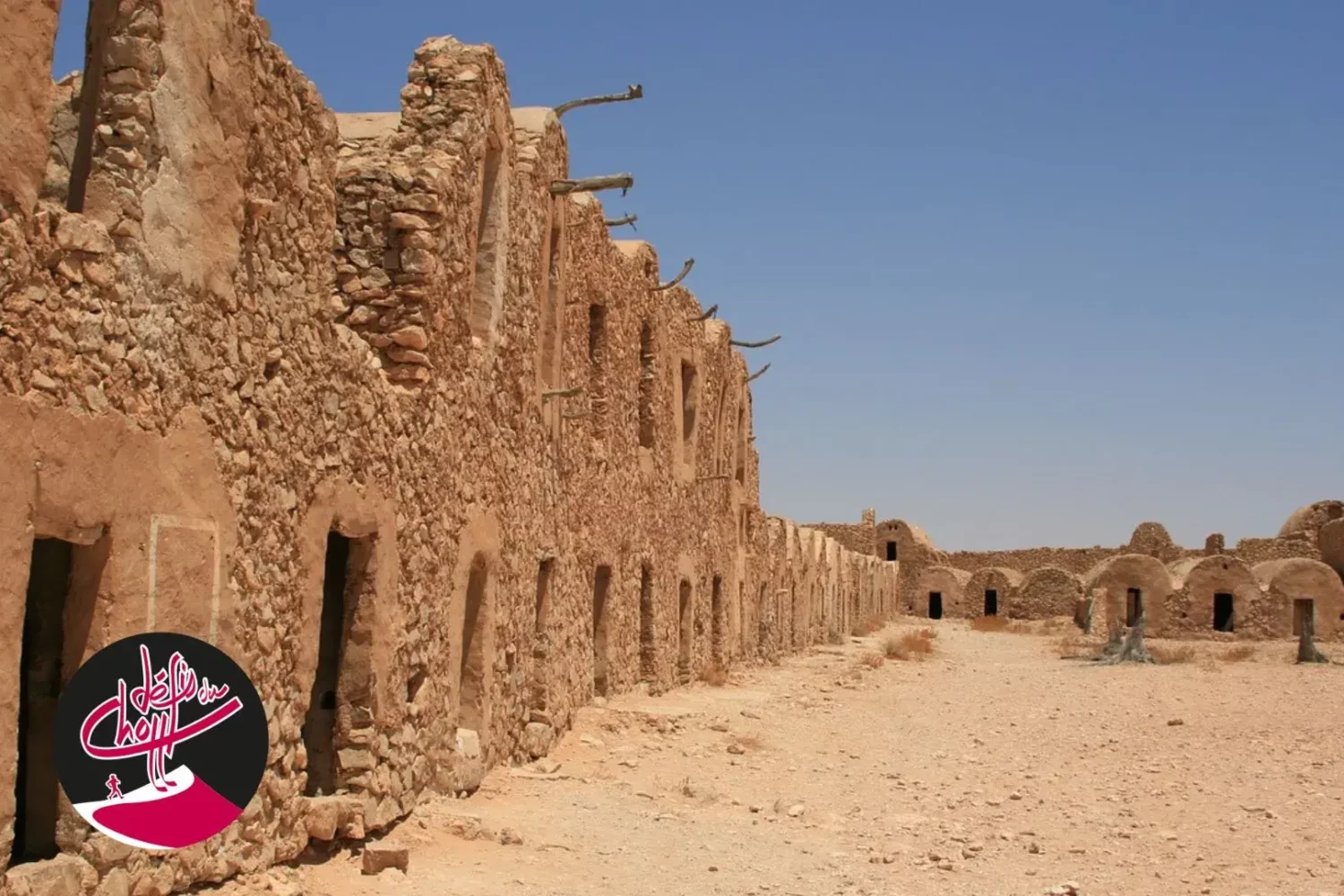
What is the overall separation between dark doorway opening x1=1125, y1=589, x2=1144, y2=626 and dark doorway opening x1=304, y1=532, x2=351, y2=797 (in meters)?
33.1

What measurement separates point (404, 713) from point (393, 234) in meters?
3.08

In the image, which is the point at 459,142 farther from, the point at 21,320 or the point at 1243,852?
the point at 1243,852

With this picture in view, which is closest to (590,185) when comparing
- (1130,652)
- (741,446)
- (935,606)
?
(741,446)

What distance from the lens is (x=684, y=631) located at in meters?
19.1

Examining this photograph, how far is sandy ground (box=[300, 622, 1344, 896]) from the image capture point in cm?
802

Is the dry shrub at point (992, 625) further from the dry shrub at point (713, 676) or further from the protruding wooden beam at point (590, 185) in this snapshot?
the protruding wooden beam at point (590, 185)

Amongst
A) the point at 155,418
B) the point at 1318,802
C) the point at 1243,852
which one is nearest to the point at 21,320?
the point at 155,418

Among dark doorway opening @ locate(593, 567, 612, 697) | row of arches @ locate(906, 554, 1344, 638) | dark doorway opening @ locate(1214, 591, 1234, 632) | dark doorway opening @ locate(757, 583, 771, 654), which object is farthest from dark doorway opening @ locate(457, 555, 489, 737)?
dark doorway opening @ locate(1214, 591, 1234, 632)

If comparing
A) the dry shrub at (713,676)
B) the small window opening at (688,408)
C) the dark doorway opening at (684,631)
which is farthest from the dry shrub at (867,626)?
the dark doorway opening at (684,631)

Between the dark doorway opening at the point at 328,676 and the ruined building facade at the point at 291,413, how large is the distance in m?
0.02

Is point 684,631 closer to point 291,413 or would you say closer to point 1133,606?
point 291,413

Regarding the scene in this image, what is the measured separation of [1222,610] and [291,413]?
134 ft

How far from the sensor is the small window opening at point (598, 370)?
1487cm

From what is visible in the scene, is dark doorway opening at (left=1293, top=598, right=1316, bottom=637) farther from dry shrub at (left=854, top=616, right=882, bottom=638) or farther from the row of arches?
dry shrub at (left=854, top=616, right=882, bottom=638)
